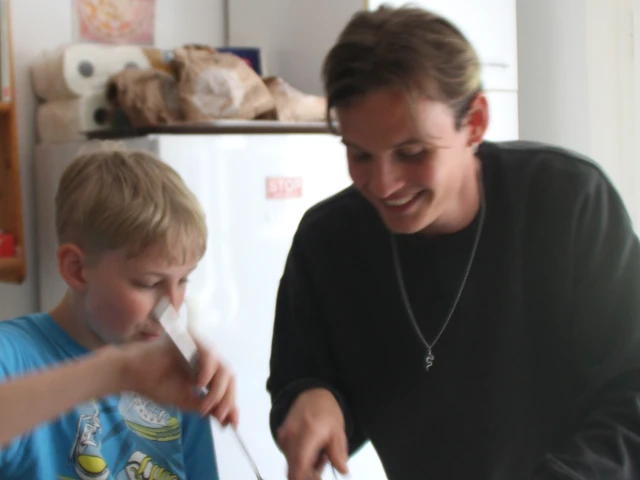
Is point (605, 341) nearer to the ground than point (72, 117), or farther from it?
nearer to the ground

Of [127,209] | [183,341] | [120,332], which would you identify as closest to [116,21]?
[127,209]

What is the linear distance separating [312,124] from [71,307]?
3.17 feet

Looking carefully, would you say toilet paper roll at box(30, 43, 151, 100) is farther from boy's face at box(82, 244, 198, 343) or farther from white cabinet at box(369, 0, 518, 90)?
boy's face at box(82, 244, 198, 343)

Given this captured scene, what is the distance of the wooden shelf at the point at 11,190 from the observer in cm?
183

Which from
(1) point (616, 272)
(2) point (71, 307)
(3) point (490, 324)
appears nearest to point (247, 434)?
(2) point (71, 307)

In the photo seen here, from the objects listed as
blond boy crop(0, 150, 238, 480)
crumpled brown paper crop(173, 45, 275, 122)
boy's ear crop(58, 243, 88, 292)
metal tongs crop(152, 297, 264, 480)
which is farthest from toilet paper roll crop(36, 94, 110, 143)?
metal tongs crop(152, 297, 264, 480)

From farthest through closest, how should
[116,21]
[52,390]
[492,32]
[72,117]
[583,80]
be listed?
1. [583,80]
2. [492,32]
3. [116,21]
4. [72,117]
5. [52,390]

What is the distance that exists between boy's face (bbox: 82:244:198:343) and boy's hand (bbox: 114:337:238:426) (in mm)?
223

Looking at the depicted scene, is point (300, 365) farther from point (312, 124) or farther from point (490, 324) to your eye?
point (312, 124)

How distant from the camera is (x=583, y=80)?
2395mm

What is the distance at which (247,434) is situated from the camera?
70.4 inches

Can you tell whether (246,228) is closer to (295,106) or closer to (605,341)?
(295,106)

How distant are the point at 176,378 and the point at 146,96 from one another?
1.19 metres

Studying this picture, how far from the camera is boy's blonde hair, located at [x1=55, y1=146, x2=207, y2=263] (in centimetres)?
102
